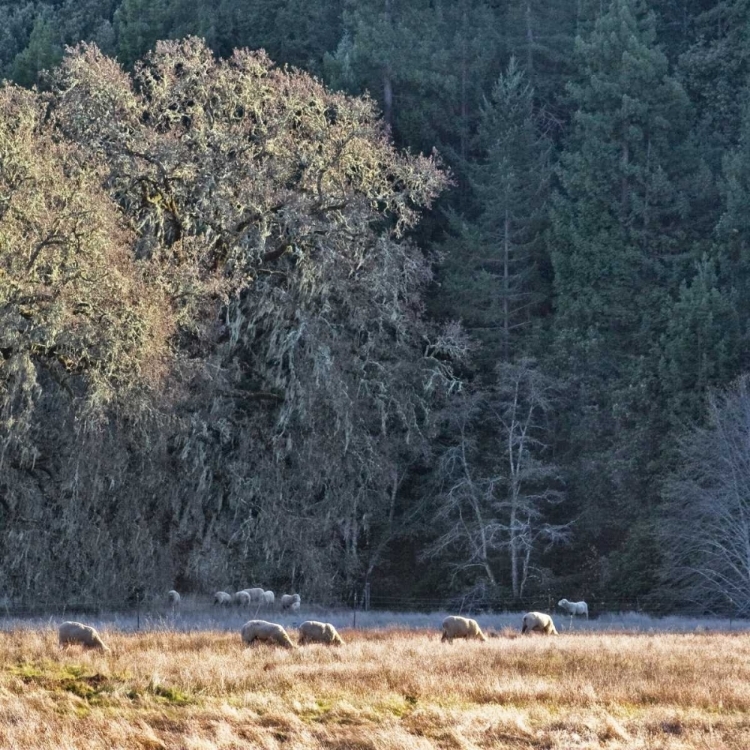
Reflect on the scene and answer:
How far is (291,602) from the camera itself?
29719 millimetres

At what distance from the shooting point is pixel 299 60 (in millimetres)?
47750

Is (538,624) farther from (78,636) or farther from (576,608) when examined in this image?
(78,636)

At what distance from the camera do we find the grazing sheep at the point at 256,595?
96.4 feet

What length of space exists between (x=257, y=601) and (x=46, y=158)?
32.5 feet

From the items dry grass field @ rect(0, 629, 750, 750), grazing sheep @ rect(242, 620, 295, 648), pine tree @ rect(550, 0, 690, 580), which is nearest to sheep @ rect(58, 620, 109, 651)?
dry grass field @ rect(0, 629, 750, 750)

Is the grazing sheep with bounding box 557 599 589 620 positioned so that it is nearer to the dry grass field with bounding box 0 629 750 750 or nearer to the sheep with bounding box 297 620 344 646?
the dry grass field with bounding box 0 629 750 750

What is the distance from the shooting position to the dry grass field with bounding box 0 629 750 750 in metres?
12.4

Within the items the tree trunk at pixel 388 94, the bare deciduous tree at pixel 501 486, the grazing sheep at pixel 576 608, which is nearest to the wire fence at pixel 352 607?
the grazing sheep at pixel 576 608

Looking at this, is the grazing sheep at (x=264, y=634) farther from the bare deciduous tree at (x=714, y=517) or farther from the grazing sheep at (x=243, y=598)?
the bare deciduous tree at (x=714, y=517)

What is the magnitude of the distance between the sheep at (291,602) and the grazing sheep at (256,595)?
45 centimetres

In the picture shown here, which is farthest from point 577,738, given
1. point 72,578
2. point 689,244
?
point 689,244

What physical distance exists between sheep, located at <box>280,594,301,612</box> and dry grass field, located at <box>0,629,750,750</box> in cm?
1014

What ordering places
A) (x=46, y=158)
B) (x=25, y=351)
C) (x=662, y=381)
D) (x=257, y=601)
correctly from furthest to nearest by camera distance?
(x=662, y=381), (x=257, y=601), (x=46, y=158), (x=25, y=351)

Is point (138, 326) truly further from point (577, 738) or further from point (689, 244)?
point (689, 244)
